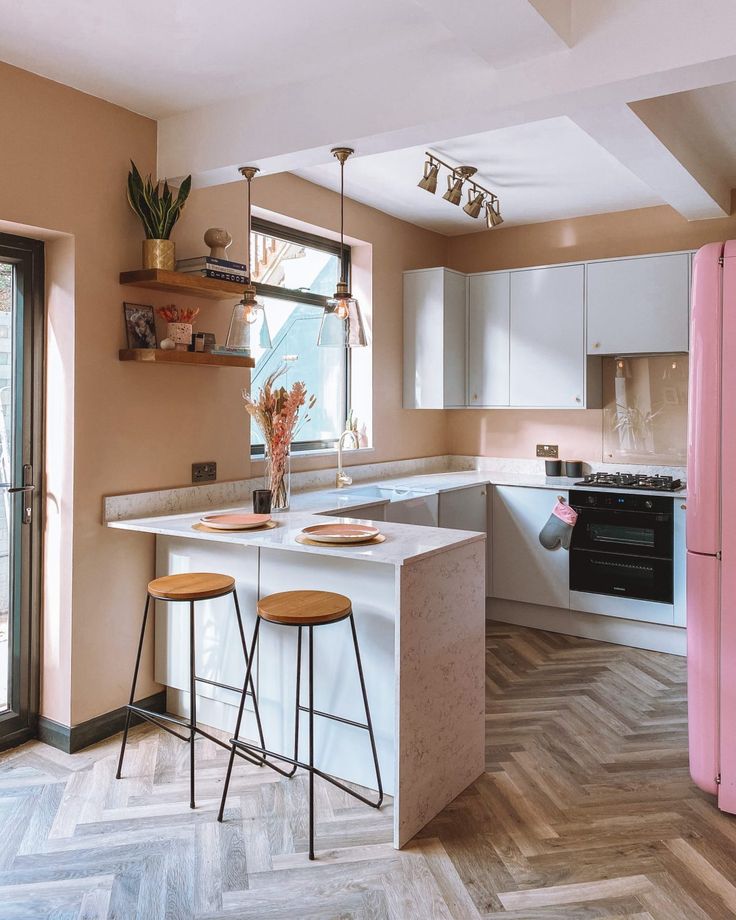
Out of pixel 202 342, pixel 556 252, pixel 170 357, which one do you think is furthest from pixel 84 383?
pixel 556 252

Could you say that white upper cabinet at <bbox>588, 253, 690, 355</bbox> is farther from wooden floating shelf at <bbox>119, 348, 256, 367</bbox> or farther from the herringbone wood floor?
wooden floating shelf at <bbox>119, 348, 256, 367</bbox>

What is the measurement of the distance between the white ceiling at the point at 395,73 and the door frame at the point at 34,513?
0.79 meters

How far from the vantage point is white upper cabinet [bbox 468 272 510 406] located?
5020 mm

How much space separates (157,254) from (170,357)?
1.44 ft

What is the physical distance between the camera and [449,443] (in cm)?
575

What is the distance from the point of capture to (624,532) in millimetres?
4262

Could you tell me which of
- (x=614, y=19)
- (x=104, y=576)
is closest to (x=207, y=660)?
(x=104, y=576)

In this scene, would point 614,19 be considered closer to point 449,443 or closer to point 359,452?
point 359,452

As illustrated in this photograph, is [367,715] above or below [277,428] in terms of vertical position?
below

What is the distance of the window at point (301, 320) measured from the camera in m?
4.20

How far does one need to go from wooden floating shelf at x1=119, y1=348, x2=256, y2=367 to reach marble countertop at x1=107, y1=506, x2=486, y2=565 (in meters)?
0.67

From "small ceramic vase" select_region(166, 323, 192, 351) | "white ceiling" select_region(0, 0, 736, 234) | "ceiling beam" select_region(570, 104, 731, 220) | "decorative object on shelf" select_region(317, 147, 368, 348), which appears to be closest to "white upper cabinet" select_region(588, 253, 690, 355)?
"ceiling beam" select_region(570, 104, 731, 220)

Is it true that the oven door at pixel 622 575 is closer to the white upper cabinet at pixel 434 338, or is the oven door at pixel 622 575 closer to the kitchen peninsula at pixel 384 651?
the white upper cabinet at pixel 434 338

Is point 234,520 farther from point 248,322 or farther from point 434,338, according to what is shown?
point 434,338
